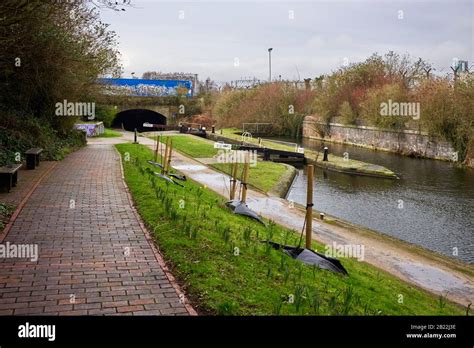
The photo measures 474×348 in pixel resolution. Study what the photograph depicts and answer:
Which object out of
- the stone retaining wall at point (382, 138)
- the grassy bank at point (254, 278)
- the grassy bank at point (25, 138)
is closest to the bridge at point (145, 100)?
the stone retaining wall at point (382, 138)

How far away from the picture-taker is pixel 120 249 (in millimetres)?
7426

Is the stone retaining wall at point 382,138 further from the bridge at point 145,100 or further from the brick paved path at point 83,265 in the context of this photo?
the brick paved path at point 83,265

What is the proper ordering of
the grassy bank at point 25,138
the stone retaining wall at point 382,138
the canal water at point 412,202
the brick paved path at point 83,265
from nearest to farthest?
the brick paved path at point 83,265 < the canal water at point 412,202 < the grassy bank at point 25,138 < the stone retaining wall at point 382,138

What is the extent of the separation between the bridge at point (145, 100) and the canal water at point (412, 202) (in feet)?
105

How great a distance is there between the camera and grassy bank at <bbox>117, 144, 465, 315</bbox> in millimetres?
A: 5664

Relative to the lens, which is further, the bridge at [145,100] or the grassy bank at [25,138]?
the bridge at [145,100]

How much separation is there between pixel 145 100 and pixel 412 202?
4342cm

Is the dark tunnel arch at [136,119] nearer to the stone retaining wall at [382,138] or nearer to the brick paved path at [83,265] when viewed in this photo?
the stone retaining wall at [382,138]

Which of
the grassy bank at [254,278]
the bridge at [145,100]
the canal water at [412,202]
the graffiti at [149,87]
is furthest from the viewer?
the graffiti at [149,87]

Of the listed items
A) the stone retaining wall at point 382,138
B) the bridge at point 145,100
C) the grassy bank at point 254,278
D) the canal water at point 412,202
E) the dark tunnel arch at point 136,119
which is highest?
the bridge at point 145,100

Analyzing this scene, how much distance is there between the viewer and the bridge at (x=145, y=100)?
5512 cm

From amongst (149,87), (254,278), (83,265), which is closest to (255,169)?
(254,278)

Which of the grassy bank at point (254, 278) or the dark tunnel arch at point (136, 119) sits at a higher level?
the dark tunnel arch at point (136, 119)
